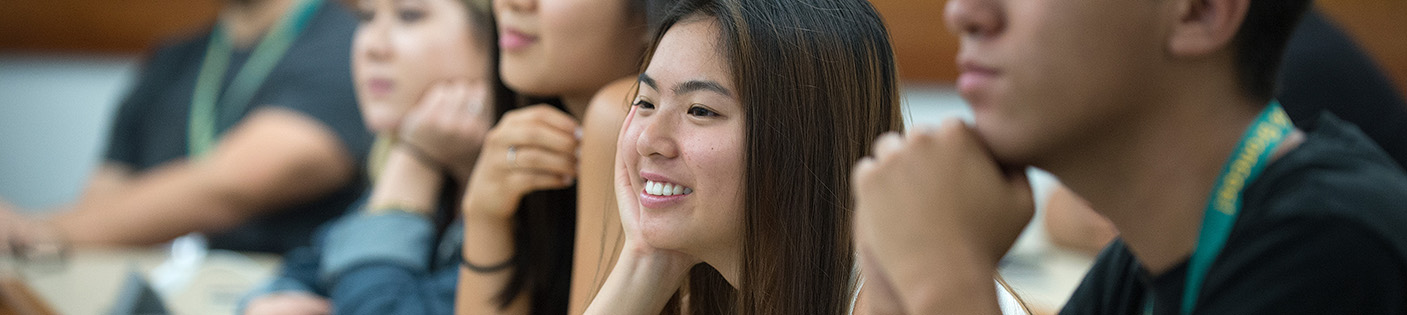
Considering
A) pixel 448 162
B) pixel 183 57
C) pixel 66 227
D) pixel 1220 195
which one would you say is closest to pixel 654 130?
pixel 1220 195

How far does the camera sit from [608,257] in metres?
0.92

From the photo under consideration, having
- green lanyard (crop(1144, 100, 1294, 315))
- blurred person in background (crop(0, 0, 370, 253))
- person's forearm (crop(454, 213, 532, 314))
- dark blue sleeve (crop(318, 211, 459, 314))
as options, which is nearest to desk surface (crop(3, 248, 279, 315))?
blurred person in background (crop(0, 0, 370, 253))

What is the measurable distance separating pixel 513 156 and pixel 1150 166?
0.57 meters

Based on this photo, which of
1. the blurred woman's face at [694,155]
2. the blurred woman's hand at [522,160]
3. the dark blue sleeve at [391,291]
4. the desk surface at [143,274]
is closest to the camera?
the blurred woman's face at [694,155]

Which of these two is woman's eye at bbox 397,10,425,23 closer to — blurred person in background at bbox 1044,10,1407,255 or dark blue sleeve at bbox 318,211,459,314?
dark blue sleeve at bbox 318,211,459,314

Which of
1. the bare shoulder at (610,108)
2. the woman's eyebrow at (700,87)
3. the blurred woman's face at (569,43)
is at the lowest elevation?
the bare shoulder at (610,108)

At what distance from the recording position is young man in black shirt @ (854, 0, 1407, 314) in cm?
57

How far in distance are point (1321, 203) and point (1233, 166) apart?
0.18ft

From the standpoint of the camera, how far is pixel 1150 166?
0.62 m

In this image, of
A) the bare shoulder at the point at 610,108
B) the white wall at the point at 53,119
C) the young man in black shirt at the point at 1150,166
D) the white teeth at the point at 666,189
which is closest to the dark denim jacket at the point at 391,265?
the bare shoulder at the point at 610,108

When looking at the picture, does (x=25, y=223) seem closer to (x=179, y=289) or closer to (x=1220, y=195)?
(x=179, y=289)

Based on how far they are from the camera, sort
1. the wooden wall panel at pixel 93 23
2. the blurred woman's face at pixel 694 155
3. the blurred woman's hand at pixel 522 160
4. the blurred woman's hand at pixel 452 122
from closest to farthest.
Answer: the blurred woman's face at pixel 694 155 → the blurred woman's hand at pixel 522 160 → the blurred woman's hand at pixel 452 122 → the wooden wall panel at pixel 93 23

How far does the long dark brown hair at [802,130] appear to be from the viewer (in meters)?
0.76

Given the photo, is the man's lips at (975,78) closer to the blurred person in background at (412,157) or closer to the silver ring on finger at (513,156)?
the silver ring on finger at (513,156)
